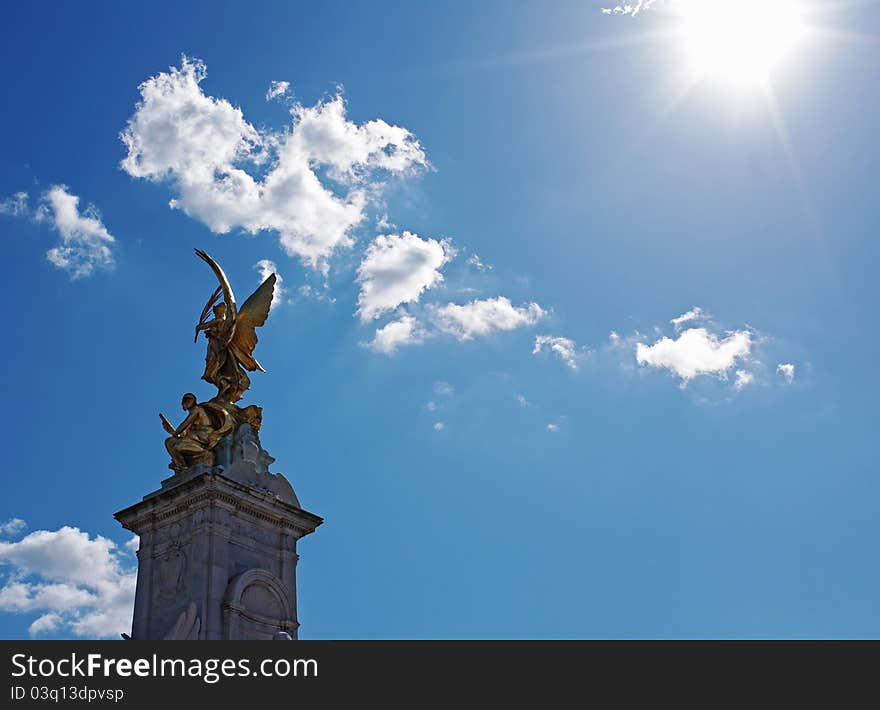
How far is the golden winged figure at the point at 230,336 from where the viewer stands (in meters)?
25.2

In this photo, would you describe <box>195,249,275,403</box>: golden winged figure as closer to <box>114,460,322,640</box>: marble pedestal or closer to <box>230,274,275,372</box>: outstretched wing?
<box>230,274,275,372</box>: outstretched wing

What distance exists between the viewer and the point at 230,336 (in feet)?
83.6

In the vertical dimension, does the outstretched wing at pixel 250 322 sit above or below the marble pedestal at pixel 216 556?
above

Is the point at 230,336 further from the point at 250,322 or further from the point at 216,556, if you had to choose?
the point at 216,556

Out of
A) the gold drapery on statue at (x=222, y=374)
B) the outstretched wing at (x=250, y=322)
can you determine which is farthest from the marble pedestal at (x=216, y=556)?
the outstretched wing at (x=250, y=322)

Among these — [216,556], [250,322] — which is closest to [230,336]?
[250,322]

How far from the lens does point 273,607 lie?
22719mm

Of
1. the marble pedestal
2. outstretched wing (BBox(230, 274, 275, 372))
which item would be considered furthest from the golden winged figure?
the marble pedestal

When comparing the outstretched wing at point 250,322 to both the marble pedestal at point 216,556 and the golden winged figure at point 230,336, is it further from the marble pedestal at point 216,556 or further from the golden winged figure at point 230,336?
the marble pedestal at point 216,556

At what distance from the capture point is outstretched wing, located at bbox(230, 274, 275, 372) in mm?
25625

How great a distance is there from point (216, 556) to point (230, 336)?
5.78m

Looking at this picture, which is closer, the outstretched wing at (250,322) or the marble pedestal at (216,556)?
the marble pedestal at (216,556)
